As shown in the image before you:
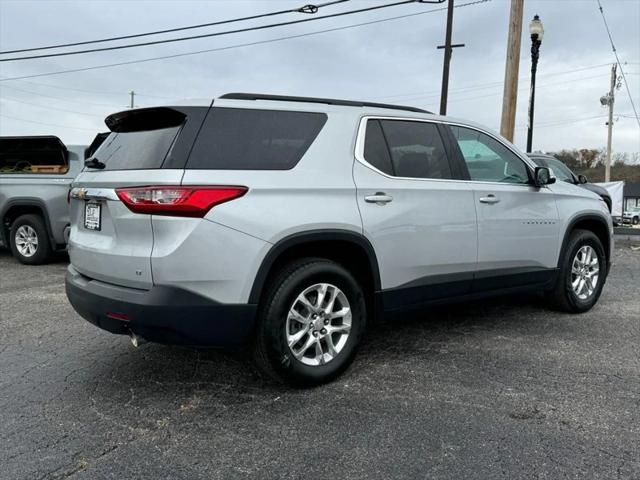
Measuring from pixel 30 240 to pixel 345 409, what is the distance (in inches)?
288

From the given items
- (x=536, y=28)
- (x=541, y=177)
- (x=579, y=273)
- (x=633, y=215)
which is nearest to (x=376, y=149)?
(x=541, y=177)

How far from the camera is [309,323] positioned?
3.41m

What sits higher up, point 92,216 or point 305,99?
point 305,99

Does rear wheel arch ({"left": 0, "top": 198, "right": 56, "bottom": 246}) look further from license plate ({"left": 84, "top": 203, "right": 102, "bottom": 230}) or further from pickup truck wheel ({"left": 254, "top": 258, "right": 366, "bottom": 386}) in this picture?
pickup truck wheel ({"left": 254, "top": 258, "right": 366, "bottom": 386})

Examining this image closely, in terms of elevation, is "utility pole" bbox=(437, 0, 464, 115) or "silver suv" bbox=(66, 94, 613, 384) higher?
"utility pole" bbox=(437, 0, 464, 115)

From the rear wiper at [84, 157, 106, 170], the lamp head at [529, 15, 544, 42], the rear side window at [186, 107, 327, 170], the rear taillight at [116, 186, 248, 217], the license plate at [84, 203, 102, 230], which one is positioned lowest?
the license plate at [84, 203, 102, 230]

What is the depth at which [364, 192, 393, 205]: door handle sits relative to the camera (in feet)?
11.9

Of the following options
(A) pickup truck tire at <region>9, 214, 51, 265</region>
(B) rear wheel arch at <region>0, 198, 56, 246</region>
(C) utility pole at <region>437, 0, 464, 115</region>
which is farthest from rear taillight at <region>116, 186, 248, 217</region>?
(C) utility pole at <region>437, 0, 464, 115</region>

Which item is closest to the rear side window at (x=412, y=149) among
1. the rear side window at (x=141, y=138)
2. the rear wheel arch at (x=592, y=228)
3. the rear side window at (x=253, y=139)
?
the rear side window at (x=253, y=139)

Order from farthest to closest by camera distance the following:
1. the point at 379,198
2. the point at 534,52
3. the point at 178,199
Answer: the point at 534,52 < the point at 379,198 < the point at 178,199

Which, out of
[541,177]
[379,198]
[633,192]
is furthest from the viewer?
[633,192]

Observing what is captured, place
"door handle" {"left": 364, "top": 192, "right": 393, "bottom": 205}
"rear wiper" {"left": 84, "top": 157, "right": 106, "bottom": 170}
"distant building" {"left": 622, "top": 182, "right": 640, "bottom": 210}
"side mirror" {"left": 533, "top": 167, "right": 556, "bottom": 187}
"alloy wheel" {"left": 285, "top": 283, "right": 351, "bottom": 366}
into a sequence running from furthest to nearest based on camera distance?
"distant building" {"left": 622, "top": 182, "right": 640, "bottom": 210}
"side mirror" {"left": 533, "top": 167, "right": 556, "bottom": 187}
"door handle" {"left": 364, "top": 192, "right": 393, "bottom": 205}
"rear wiper" {"left": 84, "top": 157, "right": 106, "bottom": 170}
"alloy wheel" {"left": 285, "top": 283, "right": 351, "bottom": 366}

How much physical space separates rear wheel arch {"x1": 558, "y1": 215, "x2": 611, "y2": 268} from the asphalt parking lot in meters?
0.86

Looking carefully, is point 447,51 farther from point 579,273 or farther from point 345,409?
point 345,409
